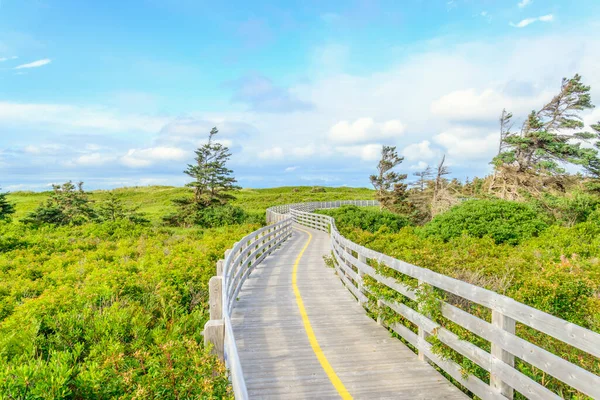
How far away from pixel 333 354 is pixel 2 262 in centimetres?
1651

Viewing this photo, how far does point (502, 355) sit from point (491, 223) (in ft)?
62.6

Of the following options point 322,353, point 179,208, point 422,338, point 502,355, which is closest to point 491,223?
point 422,338

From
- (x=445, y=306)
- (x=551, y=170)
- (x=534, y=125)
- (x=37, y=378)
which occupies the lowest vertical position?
(x=37, y=378)

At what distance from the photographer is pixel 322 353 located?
671cm

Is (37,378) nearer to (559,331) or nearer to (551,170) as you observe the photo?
(559,331)

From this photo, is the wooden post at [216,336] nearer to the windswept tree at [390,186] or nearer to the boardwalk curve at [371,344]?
the boardwalk curve at [371,344]

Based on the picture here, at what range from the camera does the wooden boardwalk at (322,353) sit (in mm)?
5461

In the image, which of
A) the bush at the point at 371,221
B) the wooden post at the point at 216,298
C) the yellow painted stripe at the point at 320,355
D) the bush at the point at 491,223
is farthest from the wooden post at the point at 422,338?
the bush at the point at 371,221

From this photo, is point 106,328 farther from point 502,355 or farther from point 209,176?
point 209,176

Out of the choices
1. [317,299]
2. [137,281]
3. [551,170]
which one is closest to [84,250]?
[137,281]

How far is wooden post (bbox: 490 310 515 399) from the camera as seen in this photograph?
4543 millimetres

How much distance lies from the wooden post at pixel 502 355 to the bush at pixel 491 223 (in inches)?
709

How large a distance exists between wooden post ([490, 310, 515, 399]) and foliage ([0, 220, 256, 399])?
9.94 ft

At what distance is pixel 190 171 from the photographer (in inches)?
1861
